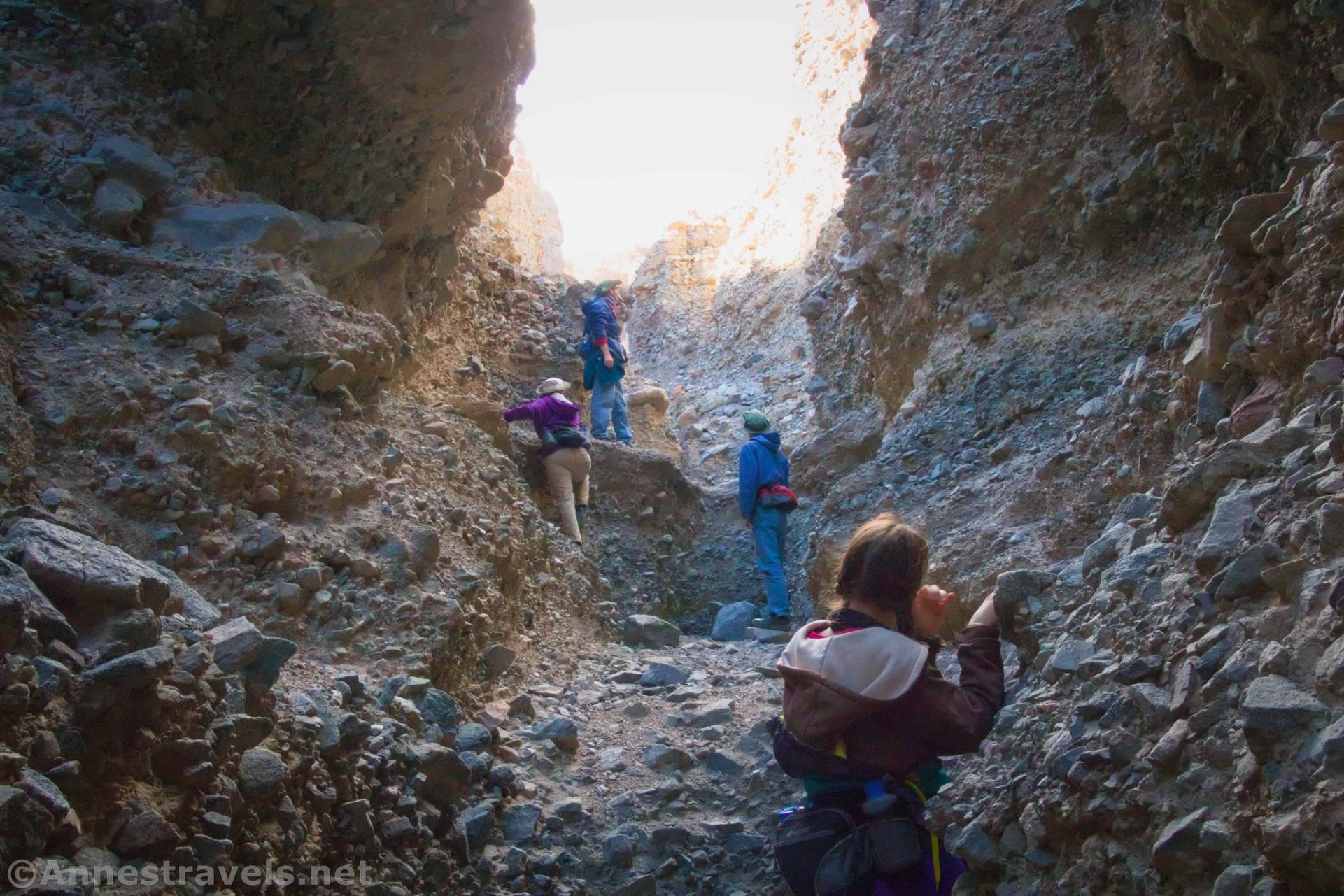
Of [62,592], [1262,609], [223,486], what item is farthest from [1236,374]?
[223,486]

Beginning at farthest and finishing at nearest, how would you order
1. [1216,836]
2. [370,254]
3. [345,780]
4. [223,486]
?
[370,254]
[223,486]
[345,780]
[1216,836]

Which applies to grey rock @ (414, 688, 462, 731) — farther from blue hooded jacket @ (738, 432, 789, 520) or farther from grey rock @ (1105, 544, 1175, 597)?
blue hooded jacket @ (738, 432, 789, 520)

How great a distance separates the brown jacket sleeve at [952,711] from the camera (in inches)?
100

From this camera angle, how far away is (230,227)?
17.4ft

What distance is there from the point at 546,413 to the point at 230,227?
3.38 m

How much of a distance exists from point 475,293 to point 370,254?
2.95m

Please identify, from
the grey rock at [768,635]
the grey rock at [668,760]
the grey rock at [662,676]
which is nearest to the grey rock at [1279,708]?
the grey rock at [668,760]

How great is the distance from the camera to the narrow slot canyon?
2.18 m

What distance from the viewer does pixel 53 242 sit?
445 centimetres

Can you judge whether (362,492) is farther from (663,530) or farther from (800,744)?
(663,530)

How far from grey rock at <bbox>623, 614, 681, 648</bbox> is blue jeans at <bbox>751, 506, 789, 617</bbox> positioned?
3.73 feet

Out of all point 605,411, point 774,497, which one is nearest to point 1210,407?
point 774,497

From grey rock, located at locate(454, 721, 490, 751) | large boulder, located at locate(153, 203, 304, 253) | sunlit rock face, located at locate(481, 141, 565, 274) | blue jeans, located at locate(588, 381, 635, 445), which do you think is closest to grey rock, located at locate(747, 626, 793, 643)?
blue jeans, located at locate(588, 381, 635, 445)

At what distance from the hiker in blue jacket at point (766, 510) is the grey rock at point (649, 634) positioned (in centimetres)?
110
